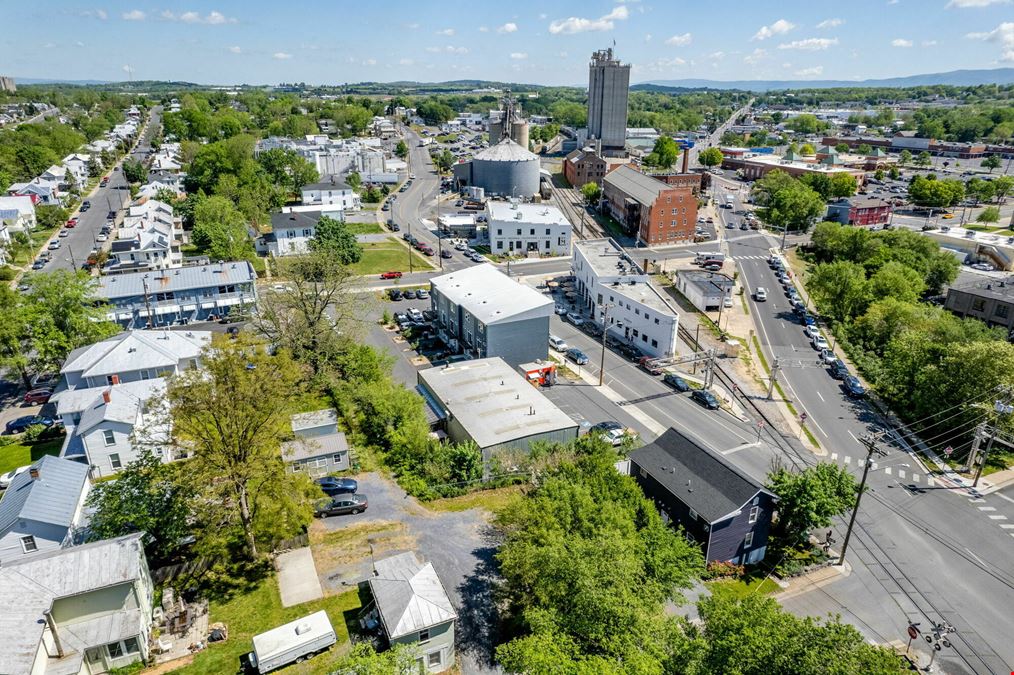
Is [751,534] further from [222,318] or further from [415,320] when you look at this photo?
[222,318]

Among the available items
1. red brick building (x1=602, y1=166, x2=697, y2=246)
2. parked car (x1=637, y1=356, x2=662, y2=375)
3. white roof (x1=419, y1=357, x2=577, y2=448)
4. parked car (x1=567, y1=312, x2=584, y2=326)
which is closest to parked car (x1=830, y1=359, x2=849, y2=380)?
parked car (x1=637, y1=356, x2=662, y2=375)

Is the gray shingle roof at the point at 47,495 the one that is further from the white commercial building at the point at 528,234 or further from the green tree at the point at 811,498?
the white commercial building at the point at 528,234

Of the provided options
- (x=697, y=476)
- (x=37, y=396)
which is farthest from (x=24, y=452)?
(x=697, y=476)

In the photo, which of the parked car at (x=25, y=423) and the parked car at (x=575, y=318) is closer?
the parked car at (x=25, y=423)

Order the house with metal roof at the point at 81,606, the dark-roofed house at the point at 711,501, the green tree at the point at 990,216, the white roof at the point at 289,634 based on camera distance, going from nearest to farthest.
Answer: the house with metal roof at the point at 81,606 → the white roof at the point at 289,634 → the dark-roofed house at the point at 711,501 → the green tree at the point at 990,216

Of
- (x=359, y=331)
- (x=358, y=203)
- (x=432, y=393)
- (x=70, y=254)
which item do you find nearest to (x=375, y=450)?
(x=432, y=393)

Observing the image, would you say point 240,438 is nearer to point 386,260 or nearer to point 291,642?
point 291,642

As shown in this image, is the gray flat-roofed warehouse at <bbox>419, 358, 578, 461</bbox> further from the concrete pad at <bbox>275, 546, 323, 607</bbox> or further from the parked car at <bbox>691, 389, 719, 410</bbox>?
the parked car at <bbox>691, 389, 719, 410</bbox>

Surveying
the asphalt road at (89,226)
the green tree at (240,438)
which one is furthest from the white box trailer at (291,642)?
the asphalt road at (89,226)
